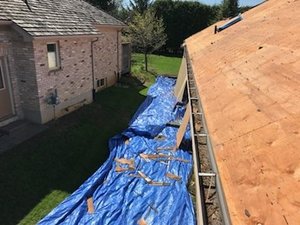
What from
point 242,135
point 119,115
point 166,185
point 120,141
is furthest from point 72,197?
point 119,115

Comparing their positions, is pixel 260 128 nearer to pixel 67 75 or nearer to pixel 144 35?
pixel 67 75

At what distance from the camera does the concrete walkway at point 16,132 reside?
8.43 m

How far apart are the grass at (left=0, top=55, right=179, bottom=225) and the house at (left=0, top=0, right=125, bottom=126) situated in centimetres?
79

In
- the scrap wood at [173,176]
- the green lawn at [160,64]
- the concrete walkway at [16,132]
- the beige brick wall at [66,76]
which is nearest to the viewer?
the scrap wood at [173,176]

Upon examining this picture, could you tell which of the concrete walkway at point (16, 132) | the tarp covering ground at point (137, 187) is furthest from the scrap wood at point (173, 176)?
the concrete walkway at point (16, 132)

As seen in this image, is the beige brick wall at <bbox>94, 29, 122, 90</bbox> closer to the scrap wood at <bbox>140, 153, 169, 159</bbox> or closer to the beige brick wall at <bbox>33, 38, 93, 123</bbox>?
the beige brick wall at <bbox>33, 38, 93, 123</bbox>

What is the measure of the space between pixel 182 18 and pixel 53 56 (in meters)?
23.6

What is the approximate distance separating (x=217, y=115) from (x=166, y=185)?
4.69 metres

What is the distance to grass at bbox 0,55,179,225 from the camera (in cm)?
617

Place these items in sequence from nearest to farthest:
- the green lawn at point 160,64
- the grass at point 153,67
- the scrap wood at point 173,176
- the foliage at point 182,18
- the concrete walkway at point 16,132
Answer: the scrap wood at point 173,176 < the concrete walkway at point 16,132 < the grass at point 153,67 < the green lawn at point 160,64 < the foliage at point 182,18

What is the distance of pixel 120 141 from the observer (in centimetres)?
934

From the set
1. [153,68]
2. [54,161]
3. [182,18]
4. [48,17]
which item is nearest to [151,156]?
[54,161]

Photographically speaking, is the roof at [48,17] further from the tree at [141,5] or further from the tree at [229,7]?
the tree at [141,5]

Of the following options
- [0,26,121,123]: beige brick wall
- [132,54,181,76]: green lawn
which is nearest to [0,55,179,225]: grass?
[0,26,121,123]: beige brick wall
